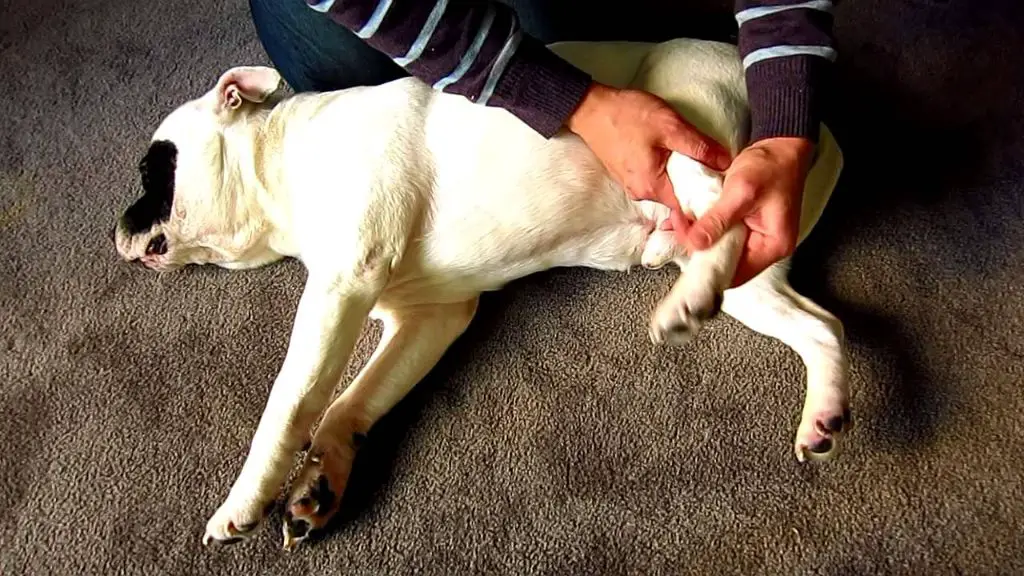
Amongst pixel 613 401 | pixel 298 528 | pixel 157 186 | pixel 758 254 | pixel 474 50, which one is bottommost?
pixel 298 528

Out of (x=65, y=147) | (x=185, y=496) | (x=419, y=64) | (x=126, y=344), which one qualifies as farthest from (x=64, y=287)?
(x=419, y=64)

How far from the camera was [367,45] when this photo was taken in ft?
4.89

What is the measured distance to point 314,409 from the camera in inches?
47.8

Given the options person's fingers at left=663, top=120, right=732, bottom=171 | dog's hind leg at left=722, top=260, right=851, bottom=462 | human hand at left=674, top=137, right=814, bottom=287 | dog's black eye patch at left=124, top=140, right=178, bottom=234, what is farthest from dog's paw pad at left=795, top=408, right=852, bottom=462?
dog's black eye patch at left=124, top=140, right=178, bottom=234

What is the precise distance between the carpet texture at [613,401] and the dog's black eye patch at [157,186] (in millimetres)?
163

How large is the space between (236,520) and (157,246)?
0.46 metres

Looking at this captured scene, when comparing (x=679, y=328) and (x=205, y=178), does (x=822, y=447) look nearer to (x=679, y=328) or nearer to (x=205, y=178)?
(x=679, y=328)

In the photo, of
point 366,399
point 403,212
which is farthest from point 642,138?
point 366,399

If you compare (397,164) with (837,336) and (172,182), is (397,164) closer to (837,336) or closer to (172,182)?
(172,182)

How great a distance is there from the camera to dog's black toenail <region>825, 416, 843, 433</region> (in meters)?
1.17

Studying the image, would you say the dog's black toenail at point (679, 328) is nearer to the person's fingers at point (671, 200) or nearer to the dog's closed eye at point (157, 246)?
the person's fingers at point (671, 200)

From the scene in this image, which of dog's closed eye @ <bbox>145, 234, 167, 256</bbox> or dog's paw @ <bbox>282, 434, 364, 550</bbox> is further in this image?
dog's closed eye @ <bbox>145, 234, 167, 256</bbox>

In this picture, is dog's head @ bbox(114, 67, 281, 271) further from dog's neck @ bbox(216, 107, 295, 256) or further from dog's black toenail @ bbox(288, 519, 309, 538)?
dog's black toenail @ bbox(288, 519, 309, 538)

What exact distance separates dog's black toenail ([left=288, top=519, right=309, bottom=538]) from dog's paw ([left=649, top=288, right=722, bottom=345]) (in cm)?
54
